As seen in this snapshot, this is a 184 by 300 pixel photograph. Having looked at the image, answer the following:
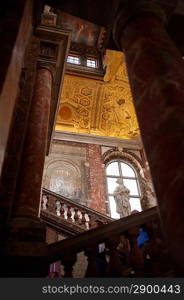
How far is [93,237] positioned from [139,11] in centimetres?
222

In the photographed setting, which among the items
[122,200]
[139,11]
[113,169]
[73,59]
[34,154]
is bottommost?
[34,154]

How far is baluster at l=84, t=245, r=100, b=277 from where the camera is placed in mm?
2422

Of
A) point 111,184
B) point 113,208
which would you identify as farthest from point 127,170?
point 113,208

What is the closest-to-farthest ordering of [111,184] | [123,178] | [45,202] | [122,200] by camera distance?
[45,202] → [122,200] → [111,184] → [123,178]

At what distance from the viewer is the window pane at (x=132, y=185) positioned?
1212 centimetres

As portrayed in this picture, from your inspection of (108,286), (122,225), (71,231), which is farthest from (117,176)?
(108,286)

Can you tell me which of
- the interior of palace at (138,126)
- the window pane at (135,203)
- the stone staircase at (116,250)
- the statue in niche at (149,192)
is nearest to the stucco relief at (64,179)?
the window pane at (135,203)

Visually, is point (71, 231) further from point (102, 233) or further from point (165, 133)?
point (165, 133)

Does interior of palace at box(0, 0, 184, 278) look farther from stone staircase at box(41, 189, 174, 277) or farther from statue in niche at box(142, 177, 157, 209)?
statue in niche at box(142, 177, 157, 209)

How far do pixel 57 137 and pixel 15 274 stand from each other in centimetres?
1035

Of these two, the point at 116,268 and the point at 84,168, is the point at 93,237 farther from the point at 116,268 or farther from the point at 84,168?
the point at 84,168

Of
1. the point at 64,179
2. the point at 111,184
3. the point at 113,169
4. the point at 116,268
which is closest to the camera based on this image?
the point at 116,268

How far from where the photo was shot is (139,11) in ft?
8.98

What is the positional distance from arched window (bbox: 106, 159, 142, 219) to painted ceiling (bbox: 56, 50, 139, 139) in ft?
5.68
